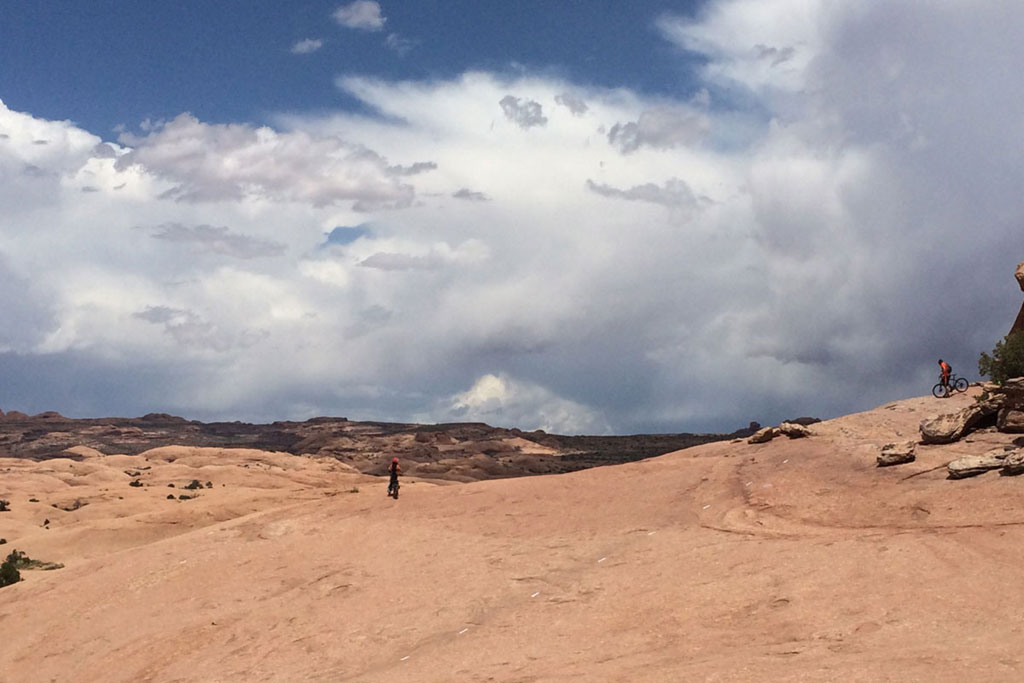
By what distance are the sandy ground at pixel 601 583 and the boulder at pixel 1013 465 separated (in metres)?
0.44

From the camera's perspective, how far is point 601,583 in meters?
21.4

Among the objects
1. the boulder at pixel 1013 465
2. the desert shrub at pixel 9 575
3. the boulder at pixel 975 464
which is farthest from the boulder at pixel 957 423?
the desert shrub at pixel 9 575

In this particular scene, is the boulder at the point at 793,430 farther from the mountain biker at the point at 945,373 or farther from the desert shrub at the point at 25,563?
the desert shrub at the point at 25,563

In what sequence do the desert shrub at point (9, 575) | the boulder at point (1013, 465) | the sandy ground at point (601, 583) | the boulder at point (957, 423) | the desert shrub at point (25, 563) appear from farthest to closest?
the desert shrub at point (25, 563) → the desert shrub at point (9, 575) → the boulder at point (957, 423) → the boulder at point (1013, 465) → the sandy ground at point (601, 583)

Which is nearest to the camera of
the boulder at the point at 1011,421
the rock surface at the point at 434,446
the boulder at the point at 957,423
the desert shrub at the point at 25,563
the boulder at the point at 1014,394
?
the boulder at the point at 1011,421

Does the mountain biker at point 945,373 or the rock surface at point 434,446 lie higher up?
the mountain biker at point 945,373

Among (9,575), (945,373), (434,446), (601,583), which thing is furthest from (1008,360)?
(434,446)

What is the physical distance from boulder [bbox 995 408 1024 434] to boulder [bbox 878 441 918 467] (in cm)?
305

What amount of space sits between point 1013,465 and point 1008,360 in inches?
587

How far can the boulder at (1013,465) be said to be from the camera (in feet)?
71.0

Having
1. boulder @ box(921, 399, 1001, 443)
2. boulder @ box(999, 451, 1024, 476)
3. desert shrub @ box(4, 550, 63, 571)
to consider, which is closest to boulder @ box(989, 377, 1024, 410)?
boulder @ box(921, 399, 1001, 443)

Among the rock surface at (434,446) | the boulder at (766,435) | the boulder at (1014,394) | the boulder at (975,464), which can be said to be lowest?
the rock surface at (434,446)

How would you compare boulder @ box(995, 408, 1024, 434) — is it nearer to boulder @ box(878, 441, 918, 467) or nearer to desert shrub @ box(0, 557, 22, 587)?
boulder @ box(878, 441, 918, 467)

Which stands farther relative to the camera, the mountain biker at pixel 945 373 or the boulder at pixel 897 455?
the mountain biker at pixel 945 373
